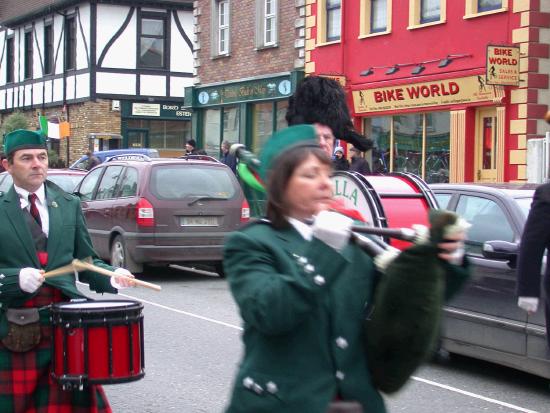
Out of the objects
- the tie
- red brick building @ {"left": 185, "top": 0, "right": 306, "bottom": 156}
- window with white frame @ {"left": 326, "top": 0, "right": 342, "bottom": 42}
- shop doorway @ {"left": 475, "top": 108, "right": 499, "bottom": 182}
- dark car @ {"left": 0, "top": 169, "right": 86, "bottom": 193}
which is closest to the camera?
the tie

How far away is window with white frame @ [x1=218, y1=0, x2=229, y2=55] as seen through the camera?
3025 cm

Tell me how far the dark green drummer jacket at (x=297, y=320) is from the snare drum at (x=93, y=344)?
5.85 feet

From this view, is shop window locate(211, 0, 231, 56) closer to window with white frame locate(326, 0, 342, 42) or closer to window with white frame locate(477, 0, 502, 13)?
window with white frame locate(326, 0, 342, 42)

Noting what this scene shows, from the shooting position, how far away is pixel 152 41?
128ft

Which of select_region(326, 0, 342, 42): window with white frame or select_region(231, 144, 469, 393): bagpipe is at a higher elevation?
select_region(326, 0, 342, 42): window with white frame

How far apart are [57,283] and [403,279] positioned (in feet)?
8.30

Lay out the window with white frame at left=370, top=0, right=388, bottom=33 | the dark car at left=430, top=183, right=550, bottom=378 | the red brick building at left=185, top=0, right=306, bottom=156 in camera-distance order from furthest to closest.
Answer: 1. the red brick building at left=185, top=0, right=306, bottom=156
2. the window with white frame at left=370, top=0, right=388, bottom=33
3. the dark car at left=430, top=183, right=550, bottom=378

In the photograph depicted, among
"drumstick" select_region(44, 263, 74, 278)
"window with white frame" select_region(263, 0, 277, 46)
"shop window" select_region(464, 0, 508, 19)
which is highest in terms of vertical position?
"window with white frame" select_region(263, 0, 277, 46)

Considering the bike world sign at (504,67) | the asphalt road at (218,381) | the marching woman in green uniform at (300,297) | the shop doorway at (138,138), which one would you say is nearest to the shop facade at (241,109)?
the shop doorway at (138,138)

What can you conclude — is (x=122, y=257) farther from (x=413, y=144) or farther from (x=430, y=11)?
(x=430, y=11)

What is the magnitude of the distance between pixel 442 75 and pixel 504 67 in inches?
90.5

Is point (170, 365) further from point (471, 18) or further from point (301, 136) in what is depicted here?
point (471, 18)

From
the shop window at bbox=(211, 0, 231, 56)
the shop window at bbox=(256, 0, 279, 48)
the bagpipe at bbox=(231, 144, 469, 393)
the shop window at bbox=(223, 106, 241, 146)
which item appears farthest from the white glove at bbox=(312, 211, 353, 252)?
the shop window at bbox=(211, 0, 231, 56)

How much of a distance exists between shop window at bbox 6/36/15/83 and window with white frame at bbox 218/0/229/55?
1767 cm
